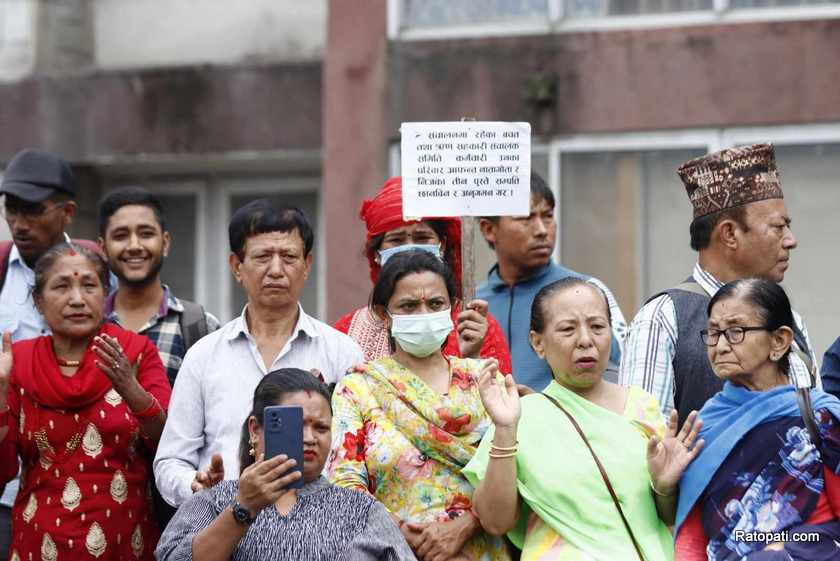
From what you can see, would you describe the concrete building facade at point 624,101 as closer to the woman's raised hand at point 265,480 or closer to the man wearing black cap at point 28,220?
the man wearing black cap at point 28,220

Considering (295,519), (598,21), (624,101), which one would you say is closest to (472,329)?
(295,519)

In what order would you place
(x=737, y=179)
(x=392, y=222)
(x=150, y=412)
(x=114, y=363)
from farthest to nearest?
(x=392, y=222), (x=737, y=179), (x=150, y=412), (x=114, y=363)

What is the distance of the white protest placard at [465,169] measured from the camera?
21.8ft

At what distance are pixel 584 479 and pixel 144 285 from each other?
2.55 m

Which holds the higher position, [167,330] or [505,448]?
[167,330]

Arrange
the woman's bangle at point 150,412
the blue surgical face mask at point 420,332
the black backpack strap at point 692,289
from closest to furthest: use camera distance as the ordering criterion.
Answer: the blue surgical face mask at point 420,332, the woman's bangle at point 150,412, the black backpack strap at point 692,289

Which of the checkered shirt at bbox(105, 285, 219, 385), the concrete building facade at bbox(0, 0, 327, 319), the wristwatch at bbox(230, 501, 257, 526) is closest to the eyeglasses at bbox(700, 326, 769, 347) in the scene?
the wristwatch at bbox(230, 501, 257, 526)

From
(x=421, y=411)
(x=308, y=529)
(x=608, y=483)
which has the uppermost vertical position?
→ (x=421, y=411)

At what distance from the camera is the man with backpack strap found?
714cm

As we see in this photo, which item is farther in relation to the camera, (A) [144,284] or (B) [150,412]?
(A) [144,284]

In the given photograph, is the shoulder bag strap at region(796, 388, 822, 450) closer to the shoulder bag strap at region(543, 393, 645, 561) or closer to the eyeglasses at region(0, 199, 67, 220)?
the shoulder bag strap at region(543, 393, 645, 561)

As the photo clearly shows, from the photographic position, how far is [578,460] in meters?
5.61

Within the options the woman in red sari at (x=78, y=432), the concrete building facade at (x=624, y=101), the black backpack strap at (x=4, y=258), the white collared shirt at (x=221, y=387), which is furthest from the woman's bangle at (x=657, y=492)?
the concrete building facade at (x=624, y=101)

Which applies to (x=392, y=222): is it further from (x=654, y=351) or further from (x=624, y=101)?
(x=624, y=101)
